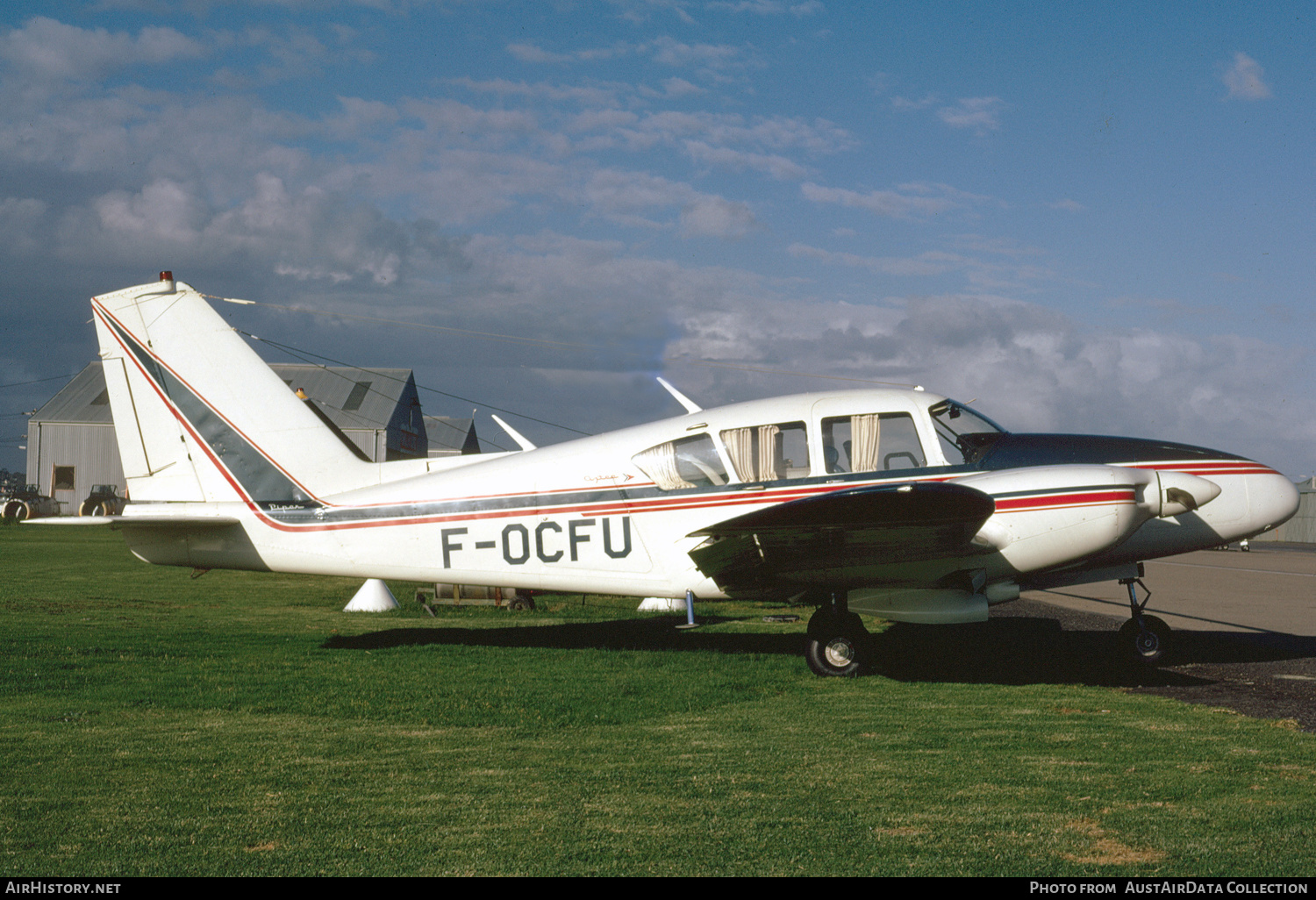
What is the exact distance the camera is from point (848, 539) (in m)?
8.00

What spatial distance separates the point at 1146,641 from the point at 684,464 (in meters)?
4.81

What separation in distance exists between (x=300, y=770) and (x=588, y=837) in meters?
2.00

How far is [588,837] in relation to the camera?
13.4ft

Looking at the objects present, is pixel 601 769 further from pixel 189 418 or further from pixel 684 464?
pixel 189 418

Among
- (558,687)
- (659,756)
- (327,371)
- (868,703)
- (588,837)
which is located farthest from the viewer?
(327,371)

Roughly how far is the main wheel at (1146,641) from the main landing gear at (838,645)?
9.32 feet

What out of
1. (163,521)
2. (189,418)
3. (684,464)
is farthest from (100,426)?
(684,464)

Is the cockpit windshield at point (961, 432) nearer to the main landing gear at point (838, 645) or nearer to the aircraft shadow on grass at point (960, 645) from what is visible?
the main landing gear at point (838, 645)

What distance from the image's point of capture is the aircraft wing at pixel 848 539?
7.50m

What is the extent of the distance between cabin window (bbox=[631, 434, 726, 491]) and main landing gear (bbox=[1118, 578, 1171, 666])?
407 centimetres

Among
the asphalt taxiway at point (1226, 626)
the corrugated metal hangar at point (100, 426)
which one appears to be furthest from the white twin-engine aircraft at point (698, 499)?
the corrugated metal hangar at point (100, 426)

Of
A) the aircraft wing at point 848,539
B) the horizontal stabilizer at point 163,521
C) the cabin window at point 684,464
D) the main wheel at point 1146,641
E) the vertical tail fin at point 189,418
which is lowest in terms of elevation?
the main wheel at point 1146,641
